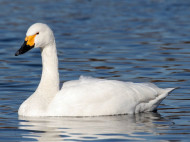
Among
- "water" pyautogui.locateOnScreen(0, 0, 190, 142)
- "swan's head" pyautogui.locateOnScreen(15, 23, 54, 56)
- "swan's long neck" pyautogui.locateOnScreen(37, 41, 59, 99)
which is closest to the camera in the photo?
"water" pyautogui.locateOnScreen(0, 0, 190, 142)

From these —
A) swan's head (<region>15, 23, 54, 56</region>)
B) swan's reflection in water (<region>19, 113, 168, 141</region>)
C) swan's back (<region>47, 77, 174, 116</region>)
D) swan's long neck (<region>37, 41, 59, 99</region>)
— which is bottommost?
swan's reflection in water (<region>19, 113, 168, 141</region>)

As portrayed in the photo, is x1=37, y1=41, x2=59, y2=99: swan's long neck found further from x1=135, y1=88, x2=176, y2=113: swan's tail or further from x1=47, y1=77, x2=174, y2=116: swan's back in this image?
x1=135, y1=88, x2=176, y2=113: swan's tail

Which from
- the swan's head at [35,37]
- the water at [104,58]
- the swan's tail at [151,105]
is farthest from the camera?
the swan's tail at [151,105]

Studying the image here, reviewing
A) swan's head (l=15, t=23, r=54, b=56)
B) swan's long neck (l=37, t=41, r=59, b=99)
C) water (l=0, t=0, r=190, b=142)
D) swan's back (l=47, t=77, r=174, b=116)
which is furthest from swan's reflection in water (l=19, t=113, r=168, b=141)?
swan's head (l=15, t=23, r=54, b=56)

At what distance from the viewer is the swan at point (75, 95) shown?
9.89 m

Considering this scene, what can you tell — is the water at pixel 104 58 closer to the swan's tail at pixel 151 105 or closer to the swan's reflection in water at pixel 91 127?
the swan's reflection in water at pixel 91 127

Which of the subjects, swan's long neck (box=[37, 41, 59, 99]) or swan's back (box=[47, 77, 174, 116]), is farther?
swan's long neck (box=[37, 41, 59, 99])

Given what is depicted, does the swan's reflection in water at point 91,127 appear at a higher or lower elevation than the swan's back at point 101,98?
lower

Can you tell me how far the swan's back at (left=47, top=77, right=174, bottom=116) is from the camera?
9867 mm

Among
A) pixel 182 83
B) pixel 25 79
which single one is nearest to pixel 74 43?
pixel 25 79

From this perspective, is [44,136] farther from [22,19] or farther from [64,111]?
[22,19]

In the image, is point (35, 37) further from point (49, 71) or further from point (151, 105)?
point (151, 105)

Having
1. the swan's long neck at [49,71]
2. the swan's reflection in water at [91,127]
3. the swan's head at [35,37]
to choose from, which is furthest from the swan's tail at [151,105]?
the swan's head at [35,37]

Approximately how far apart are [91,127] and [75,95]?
944mm
